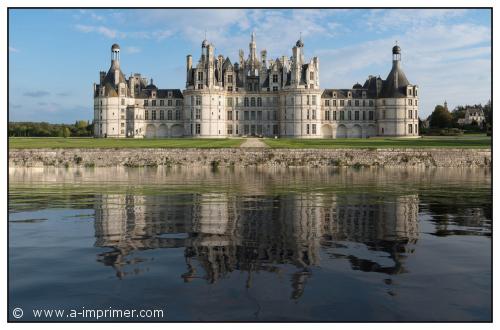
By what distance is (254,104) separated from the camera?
102 m

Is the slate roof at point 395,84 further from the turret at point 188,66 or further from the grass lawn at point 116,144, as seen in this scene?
the grass lawn at point 116,144

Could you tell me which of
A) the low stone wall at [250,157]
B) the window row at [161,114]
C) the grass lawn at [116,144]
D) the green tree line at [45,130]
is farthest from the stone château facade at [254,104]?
the low stone wall at [250,157]

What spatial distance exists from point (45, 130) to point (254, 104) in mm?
40308

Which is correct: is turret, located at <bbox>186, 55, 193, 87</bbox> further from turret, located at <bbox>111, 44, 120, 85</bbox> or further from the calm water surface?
the calm water surface

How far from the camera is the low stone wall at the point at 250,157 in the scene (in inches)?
1948

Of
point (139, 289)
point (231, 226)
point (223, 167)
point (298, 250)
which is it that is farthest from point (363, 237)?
point (223, 167)

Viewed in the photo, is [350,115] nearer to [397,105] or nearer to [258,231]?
[397,105]

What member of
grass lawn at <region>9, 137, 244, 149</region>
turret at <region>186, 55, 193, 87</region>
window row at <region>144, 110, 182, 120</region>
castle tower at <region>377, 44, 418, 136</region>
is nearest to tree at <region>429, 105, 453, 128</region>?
castle tower at <region>377, 44, 418, 136</region>

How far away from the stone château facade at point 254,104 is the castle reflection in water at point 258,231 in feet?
247

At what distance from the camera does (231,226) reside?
16.2 m

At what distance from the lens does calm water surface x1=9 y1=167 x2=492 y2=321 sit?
9.34m

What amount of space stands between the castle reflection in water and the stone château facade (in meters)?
75.4

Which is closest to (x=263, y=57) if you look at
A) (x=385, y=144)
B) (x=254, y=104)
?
(x=254, y=104)

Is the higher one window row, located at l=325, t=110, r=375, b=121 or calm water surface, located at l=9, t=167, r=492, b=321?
window row, located at l=325, t=110, r=375, b=121
